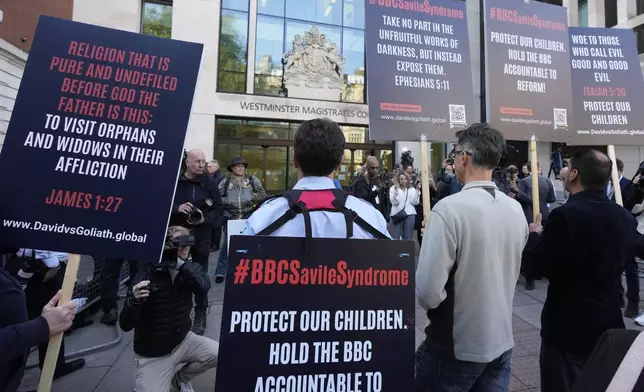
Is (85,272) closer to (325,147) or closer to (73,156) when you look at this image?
(73,156)

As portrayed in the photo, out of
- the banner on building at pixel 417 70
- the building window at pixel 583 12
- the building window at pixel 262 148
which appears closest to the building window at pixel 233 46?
the building window at pixel 262 148

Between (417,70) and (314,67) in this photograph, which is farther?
(314,67)

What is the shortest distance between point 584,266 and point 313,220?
1641 mm

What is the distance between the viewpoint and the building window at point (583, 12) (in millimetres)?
19703

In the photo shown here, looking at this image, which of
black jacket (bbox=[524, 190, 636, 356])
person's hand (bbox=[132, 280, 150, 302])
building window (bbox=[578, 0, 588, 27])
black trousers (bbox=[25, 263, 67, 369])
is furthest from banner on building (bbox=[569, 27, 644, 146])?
building window (bbox=[578, 0, 588, 27])

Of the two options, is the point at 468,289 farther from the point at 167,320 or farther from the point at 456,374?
the point at 167,320

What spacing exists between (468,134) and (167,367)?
2.62 meters

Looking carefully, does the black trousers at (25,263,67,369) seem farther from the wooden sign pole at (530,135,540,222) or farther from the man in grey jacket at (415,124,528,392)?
the wooden sign pole at (530,135,540,222)

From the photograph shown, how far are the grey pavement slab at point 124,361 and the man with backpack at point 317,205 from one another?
2401mm

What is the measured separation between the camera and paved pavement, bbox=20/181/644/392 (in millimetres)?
3078

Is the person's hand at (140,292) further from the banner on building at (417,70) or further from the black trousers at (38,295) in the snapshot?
the banner on building at (417,70)

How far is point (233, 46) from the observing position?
16.0m

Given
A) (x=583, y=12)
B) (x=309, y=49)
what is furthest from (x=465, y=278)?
(x=583, y=12)

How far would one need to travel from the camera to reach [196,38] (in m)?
15.3
